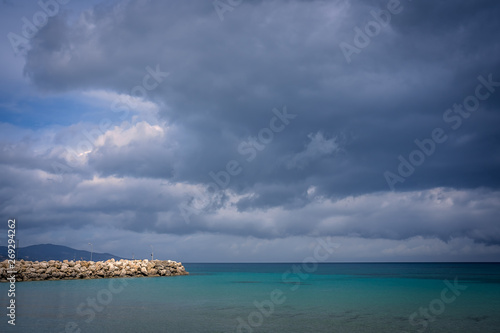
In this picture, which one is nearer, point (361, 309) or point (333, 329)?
point (333, 329)

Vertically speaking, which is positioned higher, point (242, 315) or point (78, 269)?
point (78, 269)

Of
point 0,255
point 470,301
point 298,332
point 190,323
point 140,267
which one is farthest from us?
point 0,255

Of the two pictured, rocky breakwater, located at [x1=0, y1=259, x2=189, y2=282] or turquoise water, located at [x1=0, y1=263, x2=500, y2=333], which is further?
rocky breakwater, located at [x1=0, y1=259, x2=189, y2=282]

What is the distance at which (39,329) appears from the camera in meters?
22.1

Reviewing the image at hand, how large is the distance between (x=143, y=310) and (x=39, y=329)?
852 cm

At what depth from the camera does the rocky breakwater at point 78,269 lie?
57438 mm

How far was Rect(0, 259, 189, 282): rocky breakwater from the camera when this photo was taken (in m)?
57.4

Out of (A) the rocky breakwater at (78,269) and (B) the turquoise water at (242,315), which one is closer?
(B) the turquoise water at (242,315)

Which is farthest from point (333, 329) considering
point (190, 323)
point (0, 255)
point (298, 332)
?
point (0, 255)

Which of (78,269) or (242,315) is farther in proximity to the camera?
(78,269)

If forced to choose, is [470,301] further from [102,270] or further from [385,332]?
[102,270]

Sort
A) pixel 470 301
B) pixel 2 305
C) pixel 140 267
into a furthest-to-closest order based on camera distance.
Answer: pixel 140 267
pixel 470 301
pixel 2 305

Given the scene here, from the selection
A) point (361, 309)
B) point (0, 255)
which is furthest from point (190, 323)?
point (0, 255)

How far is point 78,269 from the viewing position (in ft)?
208
